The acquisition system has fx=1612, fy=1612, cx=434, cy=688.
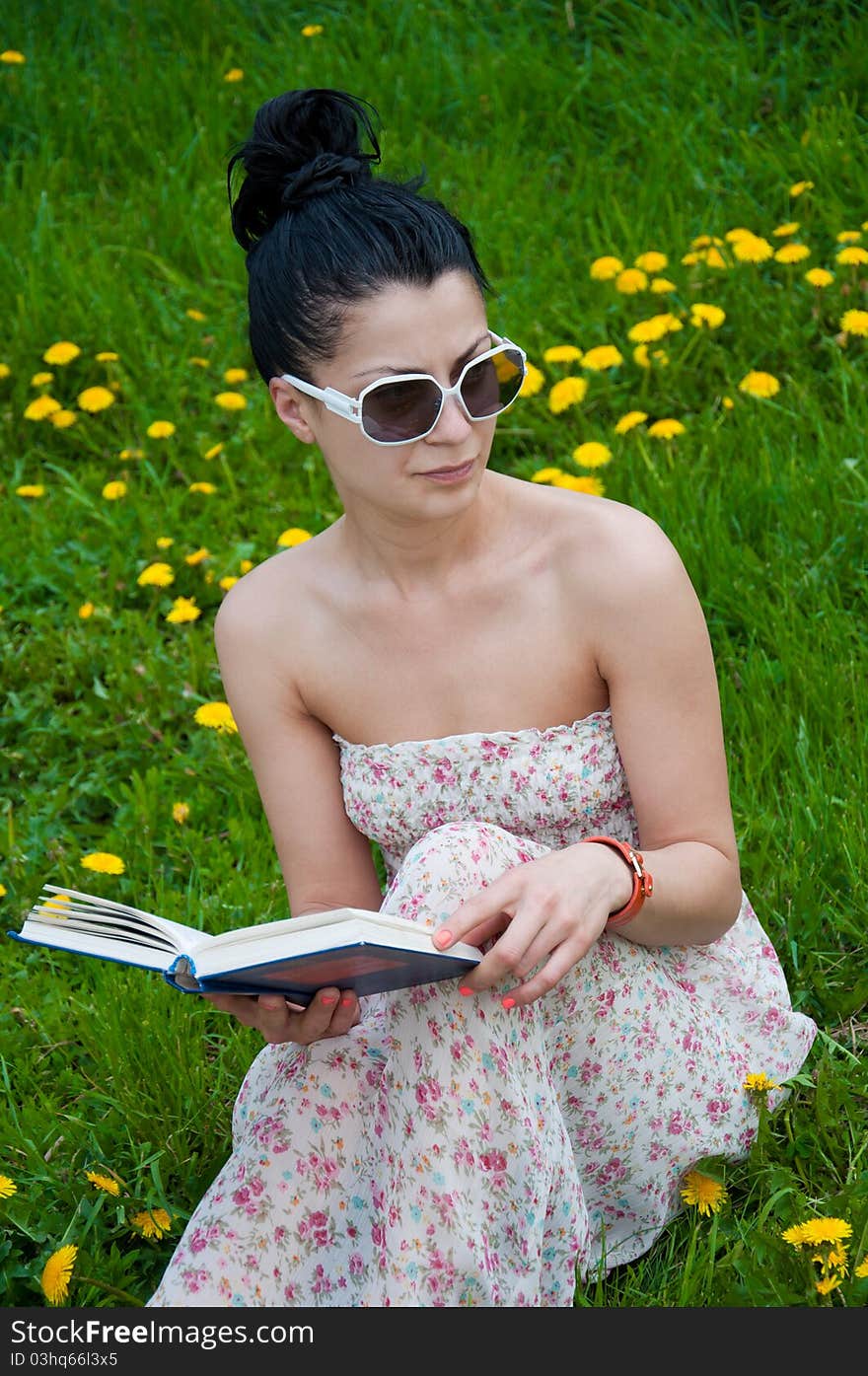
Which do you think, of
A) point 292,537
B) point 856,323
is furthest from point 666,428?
point 292,537

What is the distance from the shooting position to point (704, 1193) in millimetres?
1867

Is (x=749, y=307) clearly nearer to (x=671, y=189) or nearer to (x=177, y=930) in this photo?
(x=671, y=189)

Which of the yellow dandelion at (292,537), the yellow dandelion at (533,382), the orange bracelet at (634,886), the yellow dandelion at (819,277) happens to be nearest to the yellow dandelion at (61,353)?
the yellow dandelion at (292,537)

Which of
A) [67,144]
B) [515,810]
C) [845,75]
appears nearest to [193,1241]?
[515,810]

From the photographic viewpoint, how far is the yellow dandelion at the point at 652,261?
3518 mm

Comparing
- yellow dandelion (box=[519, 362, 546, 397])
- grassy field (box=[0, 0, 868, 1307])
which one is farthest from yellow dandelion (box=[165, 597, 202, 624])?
yellow dandelion (box=[519, 362, 546, 397])

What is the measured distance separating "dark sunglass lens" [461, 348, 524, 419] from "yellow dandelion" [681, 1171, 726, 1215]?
0.91m

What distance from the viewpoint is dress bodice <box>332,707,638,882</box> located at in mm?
1888

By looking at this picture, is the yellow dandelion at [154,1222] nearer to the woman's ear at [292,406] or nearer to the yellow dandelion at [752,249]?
the woman's ear at [292,406]

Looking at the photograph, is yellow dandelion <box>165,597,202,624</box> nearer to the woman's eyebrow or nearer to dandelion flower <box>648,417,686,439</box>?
dandelion flower <box>648,417,686,439</box>

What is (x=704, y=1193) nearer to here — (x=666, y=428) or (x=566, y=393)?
(x=666, y=428)

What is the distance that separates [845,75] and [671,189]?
535 millimetres

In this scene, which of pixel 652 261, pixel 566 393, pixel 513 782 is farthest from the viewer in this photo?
pixel 652 261

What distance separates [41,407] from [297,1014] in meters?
2.30
